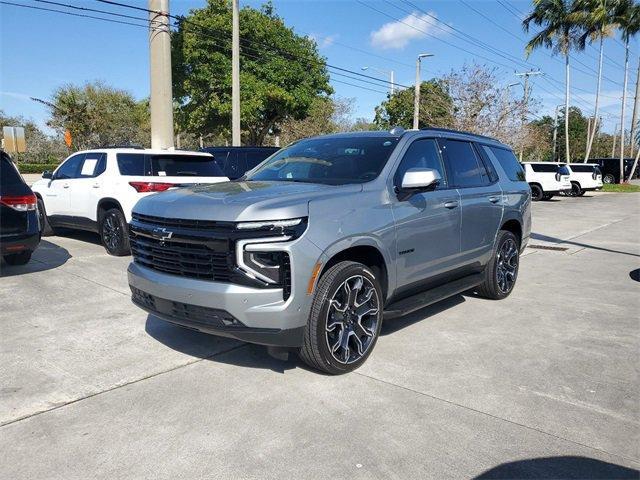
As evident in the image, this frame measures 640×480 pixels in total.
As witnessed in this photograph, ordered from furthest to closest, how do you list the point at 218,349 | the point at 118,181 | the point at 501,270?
the point at 118,181
the point at 501,270
the point at 218,349

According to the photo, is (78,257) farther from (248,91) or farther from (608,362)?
(248,91)

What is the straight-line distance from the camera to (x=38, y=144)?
2063 inches

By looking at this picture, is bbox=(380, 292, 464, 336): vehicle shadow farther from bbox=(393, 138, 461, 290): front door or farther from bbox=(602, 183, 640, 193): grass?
bbox=(602, 183, 640, 193): grass

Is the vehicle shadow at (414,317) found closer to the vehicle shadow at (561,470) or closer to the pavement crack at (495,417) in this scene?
the pavement crack at (495,417)

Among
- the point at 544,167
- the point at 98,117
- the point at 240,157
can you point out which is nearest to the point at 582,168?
the point at 544,167

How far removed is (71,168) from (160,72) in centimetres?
898

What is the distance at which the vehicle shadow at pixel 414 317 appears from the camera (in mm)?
5023

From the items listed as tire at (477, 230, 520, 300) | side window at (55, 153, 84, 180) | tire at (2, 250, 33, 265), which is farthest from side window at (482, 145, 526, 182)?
side window at (55, 153, 84, 180)

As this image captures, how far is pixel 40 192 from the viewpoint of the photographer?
9.80 metres

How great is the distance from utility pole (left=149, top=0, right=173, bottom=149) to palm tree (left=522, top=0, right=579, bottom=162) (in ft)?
87.6

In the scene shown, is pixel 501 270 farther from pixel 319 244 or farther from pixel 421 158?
pixel 319 244

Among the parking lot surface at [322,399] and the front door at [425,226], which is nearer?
the parking lot surface at [322,399]

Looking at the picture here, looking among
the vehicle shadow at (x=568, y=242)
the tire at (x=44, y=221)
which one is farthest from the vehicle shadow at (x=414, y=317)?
the tire at (x=44, y=221)

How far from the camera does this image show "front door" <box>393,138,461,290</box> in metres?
4.32
